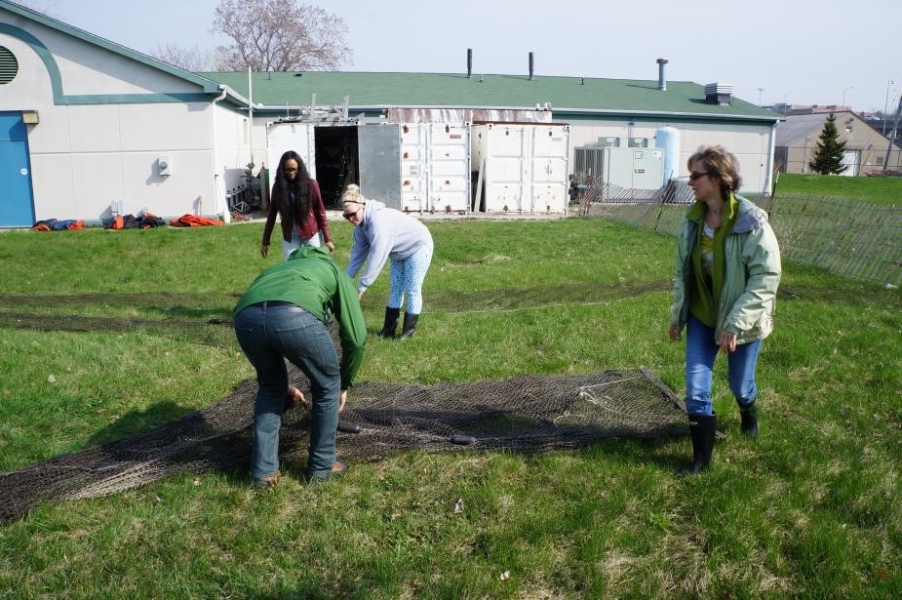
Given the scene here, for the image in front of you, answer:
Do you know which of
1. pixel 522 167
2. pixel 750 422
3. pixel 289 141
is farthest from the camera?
pixel 522 167

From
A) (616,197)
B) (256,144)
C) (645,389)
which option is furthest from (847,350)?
(256,144)

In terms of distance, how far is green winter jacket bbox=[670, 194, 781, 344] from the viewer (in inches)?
151

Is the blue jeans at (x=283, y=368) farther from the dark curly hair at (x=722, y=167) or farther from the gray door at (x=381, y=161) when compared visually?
the gray door at (x=381, y=161)

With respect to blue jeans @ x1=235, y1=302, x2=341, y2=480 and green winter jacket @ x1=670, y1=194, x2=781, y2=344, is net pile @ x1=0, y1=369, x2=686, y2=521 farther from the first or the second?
green winter jacket @ x1=670, y1=194, x2=781, y2=344

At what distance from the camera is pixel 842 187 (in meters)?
37.2

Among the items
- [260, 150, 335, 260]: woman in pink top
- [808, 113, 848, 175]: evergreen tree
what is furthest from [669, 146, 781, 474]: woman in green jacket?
[808, 113, 848, 175]: evergreen tree

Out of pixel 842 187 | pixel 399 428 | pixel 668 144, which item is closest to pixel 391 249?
pixel 399 428

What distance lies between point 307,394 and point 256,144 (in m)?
20.3

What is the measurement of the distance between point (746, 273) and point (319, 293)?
7.45ft

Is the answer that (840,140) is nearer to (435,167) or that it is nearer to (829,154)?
(829,154)

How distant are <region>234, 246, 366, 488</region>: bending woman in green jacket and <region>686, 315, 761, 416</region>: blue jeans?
1.85 m

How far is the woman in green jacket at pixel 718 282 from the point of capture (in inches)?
151

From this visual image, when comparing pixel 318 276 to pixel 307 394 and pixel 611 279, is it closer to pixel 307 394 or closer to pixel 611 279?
pixel 307 394

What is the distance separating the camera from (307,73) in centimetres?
2986
